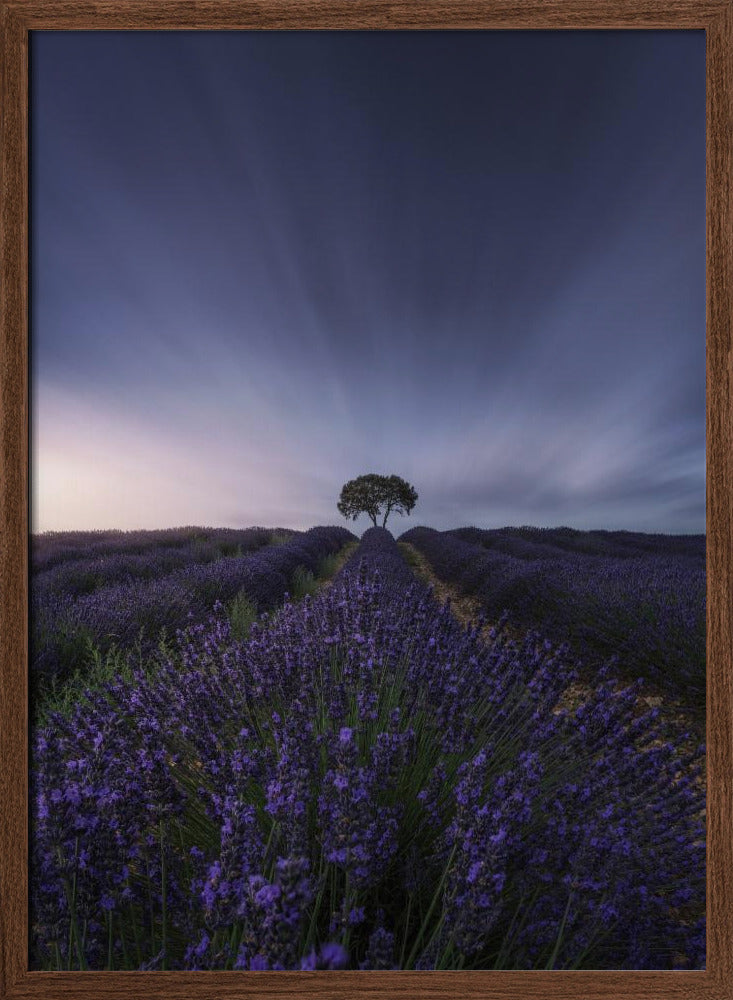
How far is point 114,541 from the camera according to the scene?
1.71m

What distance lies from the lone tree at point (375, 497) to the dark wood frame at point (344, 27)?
0.77 m

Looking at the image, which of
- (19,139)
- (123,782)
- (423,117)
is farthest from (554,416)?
(19,139)

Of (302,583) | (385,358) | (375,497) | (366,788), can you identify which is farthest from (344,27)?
(302,583)

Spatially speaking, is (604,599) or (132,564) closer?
(132,564)

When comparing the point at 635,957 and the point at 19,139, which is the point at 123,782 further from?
the point at 19,139

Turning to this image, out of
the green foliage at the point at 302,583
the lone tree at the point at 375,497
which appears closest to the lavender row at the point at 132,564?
the lone tree at the point at 375,497

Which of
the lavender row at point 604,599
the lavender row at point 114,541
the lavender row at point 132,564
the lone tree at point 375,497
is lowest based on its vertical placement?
A: the lavender row at point 604,599

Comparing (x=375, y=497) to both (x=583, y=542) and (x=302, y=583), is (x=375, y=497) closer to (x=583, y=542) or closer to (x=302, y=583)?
(x=583, y=542)

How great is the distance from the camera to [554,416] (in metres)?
1.57

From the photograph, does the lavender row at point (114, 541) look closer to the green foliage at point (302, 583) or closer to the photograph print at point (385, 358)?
the photograph print at point (385, 358)

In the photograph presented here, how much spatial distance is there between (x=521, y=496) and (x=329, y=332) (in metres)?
0.75

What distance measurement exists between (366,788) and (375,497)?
80cm

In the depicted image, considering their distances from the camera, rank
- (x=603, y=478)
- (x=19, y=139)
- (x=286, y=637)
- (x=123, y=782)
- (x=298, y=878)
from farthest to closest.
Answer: (x=286, y=637) < (x=603, y=478) < (x=19, y=139) < (x=123, y=782) < (x=298, y=878)

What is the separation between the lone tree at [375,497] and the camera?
5.04 feet
